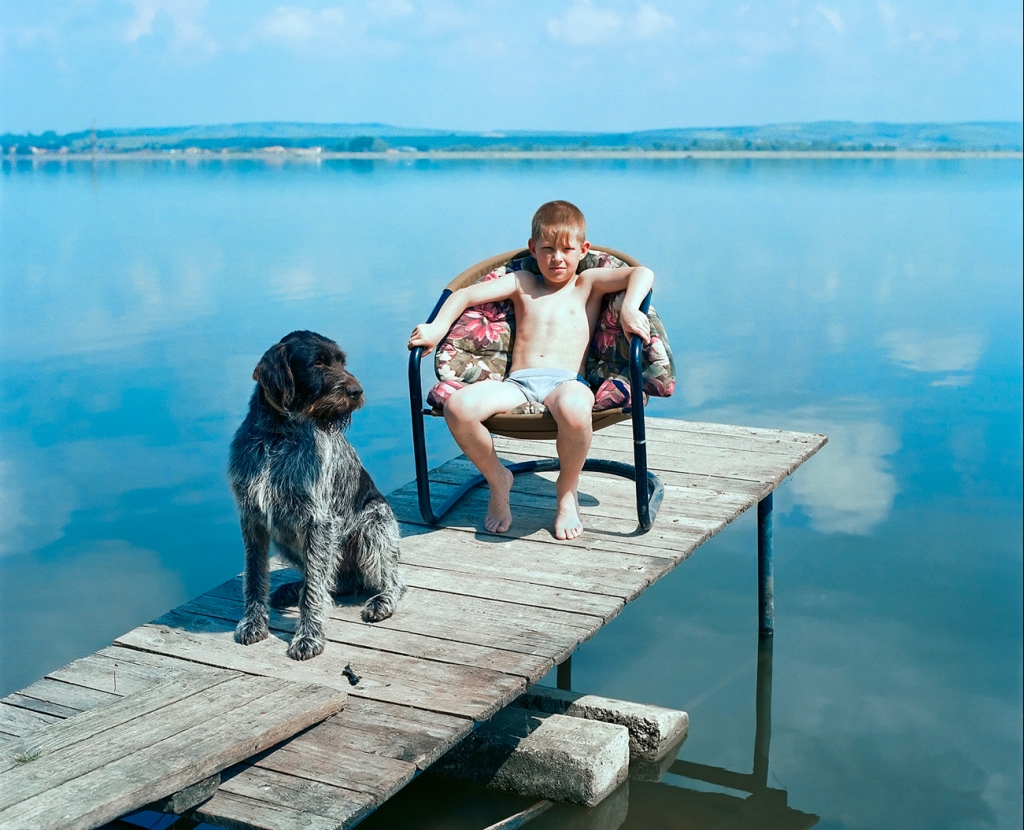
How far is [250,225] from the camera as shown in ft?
87.3

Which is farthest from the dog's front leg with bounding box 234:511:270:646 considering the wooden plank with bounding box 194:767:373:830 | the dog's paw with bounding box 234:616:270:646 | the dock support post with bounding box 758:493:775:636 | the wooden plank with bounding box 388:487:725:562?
the dock support post with bounding box 758:493:775:636

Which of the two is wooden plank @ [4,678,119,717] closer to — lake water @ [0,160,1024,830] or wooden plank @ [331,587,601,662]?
wooden plank @ [331,587,601,662]

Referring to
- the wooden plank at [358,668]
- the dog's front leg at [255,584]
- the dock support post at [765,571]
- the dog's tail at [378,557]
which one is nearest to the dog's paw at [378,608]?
the dog's tail at [378,557]

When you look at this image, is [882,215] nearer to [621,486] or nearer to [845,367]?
[845,367]

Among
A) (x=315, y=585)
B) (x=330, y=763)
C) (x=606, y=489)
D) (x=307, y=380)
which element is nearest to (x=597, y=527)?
(x=606, y=489)

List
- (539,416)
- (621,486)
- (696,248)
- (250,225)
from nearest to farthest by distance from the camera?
1. (539,416)
2. (621,486)
3. (696,248)
4. (250,225)

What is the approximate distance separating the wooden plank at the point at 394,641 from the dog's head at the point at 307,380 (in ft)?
2.45

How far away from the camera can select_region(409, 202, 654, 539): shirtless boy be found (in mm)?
4660

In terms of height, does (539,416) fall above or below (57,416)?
above

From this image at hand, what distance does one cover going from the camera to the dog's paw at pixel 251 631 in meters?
3.80

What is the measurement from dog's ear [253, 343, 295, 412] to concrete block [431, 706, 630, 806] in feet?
4.79

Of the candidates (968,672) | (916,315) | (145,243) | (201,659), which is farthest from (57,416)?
(145,243)

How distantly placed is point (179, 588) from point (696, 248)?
55.7 feet

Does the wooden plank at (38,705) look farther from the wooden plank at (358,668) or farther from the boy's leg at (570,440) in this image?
the boy's leg at (570,440)
